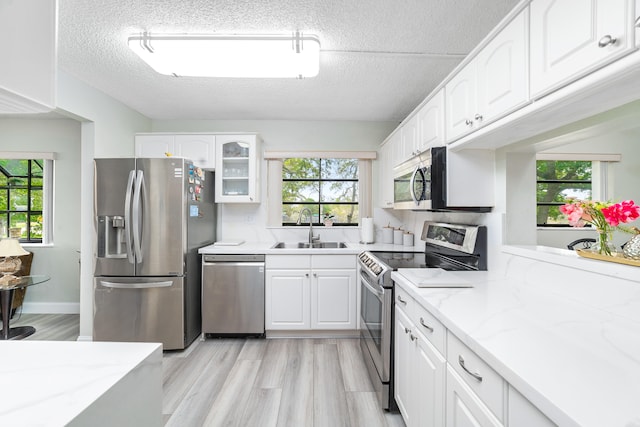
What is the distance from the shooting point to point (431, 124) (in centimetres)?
213

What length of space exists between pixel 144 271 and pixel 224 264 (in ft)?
2.30

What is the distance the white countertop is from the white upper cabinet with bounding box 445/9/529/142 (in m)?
1.60

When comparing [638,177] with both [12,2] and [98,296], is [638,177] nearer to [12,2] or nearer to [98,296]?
[12,2]

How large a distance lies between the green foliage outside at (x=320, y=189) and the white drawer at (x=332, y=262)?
83 centimetres

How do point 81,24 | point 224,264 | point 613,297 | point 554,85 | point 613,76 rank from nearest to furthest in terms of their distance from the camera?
point 613,76
point 554,85
point 613,297
point 81,24
point 224,264

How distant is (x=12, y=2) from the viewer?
1.75ft

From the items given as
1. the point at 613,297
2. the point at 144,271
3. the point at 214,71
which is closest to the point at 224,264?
the point at 144,271

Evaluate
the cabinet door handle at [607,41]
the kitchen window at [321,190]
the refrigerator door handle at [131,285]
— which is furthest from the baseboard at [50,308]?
the cabinet door handle at [607,41]

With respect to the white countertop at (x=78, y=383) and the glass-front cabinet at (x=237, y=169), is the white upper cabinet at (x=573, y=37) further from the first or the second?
the glass-front cabinet at (x=237, y=169)

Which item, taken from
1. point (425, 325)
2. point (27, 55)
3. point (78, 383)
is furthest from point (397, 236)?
point (27, 55)

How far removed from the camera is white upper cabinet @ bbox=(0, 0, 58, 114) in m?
0.52

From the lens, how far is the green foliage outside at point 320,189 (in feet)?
12.5

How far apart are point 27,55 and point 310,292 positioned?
2.75m

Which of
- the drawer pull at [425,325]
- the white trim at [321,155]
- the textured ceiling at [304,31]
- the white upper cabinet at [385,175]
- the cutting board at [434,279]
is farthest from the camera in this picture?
the white trim at [321,155]
